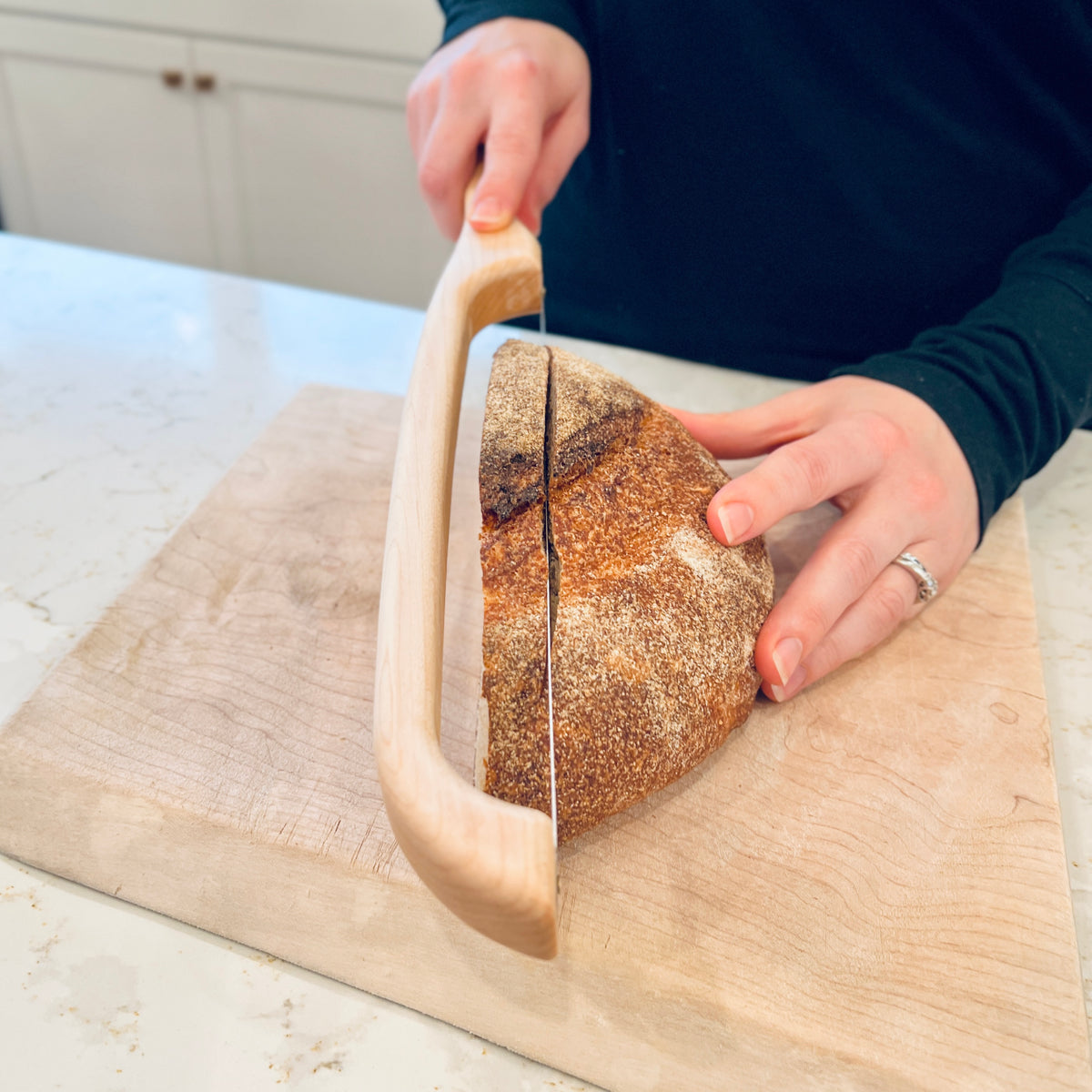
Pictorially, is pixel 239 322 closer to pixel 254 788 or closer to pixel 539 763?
pixel 254 788

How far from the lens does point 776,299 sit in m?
1.32

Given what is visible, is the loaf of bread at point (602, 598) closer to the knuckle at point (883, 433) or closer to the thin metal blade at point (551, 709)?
the thin metal blade at point (551, 709)

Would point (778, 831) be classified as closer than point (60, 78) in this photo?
Yes

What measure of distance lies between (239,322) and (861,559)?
1030 mm

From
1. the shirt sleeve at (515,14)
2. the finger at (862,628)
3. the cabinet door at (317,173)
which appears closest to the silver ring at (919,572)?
the finger at (862,628)

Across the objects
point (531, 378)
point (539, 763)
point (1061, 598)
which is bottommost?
point (1061, 598)

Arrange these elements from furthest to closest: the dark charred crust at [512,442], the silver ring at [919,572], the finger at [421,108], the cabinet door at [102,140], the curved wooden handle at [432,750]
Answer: the cabinet door at [102,140], the finger at [421,108], the silver ring at [919,572], the dark charred crust at [512,442], the curved wooden handle at [432,750]

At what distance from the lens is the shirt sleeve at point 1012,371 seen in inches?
35.4

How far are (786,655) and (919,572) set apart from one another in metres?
0.20

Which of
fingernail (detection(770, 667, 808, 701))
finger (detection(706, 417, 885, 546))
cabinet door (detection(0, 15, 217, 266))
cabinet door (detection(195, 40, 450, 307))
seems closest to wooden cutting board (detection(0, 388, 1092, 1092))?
fingernail (detection(770, 667, 808, 701))

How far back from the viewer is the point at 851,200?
3.87 feet

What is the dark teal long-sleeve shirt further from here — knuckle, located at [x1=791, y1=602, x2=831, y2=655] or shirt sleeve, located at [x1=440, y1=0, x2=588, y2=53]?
knuckle, located at [x1=791, y1=602, x2=831, y2=655]

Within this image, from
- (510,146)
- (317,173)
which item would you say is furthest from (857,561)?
(317,173)

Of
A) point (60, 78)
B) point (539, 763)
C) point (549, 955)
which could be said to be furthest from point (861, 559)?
point (60, 78)
